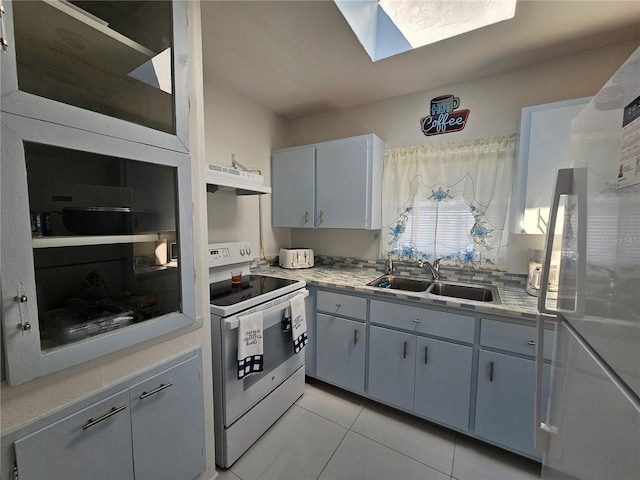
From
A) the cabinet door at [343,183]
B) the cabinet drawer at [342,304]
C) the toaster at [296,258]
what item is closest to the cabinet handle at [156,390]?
the cabinet drawer at [342,304]

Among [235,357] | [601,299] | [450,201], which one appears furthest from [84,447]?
[450,201]

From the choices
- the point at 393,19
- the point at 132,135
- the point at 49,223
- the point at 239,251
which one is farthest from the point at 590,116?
the point at 239,251

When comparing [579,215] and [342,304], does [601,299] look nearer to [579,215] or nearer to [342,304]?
[579,215]

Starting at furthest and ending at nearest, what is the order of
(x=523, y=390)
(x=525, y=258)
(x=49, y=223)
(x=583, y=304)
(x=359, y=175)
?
(x=359, y=175) → (x=525, y=258) → (x=523, y=390) → (x=49, y=223) → (x=583, y=304)

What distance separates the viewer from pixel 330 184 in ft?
7.63

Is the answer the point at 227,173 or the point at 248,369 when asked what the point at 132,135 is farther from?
the point at 248,369

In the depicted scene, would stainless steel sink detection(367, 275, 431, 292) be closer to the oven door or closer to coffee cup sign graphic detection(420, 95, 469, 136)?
the oven door

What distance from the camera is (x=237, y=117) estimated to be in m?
2.28

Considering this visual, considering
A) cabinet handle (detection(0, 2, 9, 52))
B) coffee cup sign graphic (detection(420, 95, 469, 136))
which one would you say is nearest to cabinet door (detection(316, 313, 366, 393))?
coffee cup sign graphic (detection(420, 95, 469, 136))

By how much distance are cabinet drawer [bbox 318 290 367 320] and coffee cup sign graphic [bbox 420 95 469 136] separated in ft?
5.05

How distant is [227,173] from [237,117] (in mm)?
849

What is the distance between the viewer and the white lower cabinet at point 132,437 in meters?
0.77

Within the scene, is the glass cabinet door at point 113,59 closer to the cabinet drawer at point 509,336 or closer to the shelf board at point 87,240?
the shelf board at point 87,240

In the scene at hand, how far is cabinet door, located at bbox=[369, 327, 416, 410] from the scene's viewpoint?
176 centimetres
